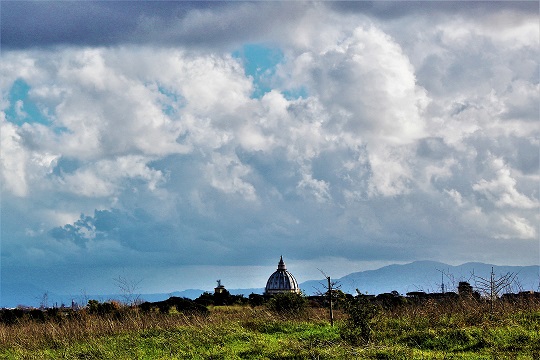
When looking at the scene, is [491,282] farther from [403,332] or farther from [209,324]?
[209,324]

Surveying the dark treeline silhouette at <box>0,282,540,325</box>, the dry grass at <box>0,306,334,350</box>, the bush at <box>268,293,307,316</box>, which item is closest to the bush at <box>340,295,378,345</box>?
the dark treeline silhouette at <box>0,282,540,325</box>

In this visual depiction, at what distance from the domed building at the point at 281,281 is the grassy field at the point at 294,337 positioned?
10878cm

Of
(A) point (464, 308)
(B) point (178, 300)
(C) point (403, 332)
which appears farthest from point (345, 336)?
(B) point (178, 300)

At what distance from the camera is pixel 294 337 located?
88.8ft

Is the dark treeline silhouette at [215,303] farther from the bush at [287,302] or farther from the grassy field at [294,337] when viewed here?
the grassy field at [294,337]

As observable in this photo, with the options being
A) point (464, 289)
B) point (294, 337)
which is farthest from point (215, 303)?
point (294, 337)

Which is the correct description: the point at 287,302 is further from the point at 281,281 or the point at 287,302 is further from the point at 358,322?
the point at 281,281

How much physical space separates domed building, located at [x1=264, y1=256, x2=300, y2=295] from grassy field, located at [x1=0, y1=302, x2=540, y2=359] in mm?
108783

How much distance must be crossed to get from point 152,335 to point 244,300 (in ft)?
126

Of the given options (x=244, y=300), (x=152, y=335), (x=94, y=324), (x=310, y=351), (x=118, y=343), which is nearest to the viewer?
(x=310, y=351)

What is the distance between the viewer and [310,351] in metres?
21.7

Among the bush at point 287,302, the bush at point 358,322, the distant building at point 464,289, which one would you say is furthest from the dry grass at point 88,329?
the bush at point 287,302

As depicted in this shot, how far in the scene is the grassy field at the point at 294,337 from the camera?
72.5 ft

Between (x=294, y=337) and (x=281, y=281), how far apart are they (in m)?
117
